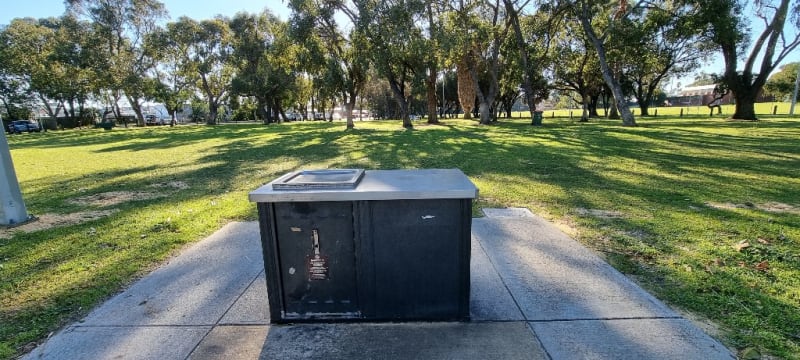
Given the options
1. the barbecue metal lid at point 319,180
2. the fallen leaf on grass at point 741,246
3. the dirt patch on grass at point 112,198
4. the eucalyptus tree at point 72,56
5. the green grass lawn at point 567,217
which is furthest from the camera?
the eucalyptus tree at point 72,56

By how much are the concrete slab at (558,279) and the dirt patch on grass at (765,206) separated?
269 centimetres

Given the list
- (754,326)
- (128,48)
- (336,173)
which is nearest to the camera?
(754,326)

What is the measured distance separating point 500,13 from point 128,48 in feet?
112

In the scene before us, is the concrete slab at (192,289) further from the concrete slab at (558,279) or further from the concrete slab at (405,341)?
the concrete slab at (558,279)

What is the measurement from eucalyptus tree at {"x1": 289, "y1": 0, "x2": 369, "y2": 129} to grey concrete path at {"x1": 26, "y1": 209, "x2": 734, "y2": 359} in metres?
19.5

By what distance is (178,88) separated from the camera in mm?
42125

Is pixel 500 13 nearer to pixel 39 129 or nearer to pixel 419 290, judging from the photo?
pixel 419 290

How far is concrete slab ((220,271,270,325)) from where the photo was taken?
8.74ft

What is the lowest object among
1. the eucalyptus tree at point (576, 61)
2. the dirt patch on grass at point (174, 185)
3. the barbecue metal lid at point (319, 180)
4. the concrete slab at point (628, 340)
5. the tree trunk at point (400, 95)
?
the concrete slab at point (628, 340)

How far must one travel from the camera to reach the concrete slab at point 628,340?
7.25 ft

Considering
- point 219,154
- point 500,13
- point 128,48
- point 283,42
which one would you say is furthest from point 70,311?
point 128,48

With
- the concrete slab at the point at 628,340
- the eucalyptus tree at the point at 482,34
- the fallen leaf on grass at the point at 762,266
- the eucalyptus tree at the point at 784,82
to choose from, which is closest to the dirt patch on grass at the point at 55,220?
the concrete slab at the point at 628,340

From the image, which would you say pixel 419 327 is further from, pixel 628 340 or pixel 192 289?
pixel 192 289

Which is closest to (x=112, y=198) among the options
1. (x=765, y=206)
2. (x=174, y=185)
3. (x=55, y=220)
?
(x=174, y=185)
